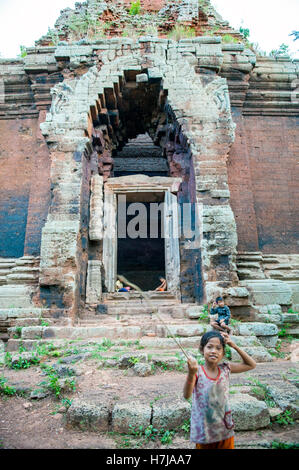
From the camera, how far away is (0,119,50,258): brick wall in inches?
263

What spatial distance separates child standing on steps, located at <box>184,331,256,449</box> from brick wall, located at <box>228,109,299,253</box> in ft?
16.1

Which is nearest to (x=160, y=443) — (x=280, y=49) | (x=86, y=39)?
(x=86, y=39)

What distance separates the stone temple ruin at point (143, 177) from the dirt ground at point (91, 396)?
128 centimetres

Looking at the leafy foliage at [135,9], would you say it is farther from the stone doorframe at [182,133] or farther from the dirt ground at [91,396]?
the dirt ground at [91,396]

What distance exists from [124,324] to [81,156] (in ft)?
11.1

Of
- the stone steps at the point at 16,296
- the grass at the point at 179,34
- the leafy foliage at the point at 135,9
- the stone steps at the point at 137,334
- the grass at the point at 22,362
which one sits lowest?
the grass at the point at 22,362

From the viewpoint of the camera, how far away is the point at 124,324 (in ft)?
16.8

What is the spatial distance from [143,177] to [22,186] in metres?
3.05

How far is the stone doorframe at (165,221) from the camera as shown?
6848 millimetres

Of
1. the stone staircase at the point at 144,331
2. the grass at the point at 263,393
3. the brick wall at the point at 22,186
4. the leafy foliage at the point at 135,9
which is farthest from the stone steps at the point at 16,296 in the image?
the leafy foliage at the point at 135,9

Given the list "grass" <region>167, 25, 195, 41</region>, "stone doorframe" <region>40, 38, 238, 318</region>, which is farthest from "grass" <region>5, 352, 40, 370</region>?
"grass" <region>167, 25, 195, 41</region>

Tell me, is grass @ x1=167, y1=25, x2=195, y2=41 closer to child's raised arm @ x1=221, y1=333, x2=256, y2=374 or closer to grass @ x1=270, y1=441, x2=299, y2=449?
child's raised arm @ x1=221, y1=333, x2=256, y2=374

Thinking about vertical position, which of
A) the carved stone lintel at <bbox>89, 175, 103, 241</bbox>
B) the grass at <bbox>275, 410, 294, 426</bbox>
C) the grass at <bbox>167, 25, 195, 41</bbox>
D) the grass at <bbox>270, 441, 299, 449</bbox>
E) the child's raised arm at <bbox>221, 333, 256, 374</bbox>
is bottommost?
the grass at <bbox>270, 441, 299, 449</bbox>

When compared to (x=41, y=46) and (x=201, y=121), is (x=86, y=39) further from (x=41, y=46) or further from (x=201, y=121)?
(x=201, y=121)
